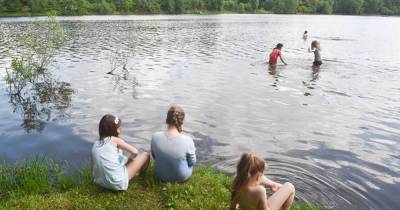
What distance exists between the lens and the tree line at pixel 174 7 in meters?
146

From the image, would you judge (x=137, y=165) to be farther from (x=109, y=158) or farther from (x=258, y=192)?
(x=258, y=192)

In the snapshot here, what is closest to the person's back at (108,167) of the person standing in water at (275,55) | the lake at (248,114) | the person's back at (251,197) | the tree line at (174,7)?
the person's back at (251,197)

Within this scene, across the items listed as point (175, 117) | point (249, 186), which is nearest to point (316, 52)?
point (175, 117)

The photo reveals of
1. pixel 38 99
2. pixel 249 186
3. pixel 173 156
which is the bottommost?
pixel 38 99

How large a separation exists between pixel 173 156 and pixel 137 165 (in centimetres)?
118

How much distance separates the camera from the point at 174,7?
586ft

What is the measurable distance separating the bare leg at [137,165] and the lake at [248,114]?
3794mm

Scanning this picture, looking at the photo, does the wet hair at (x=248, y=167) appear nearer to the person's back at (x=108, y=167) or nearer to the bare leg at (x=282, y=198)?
the bare leg at (x=282, y=198)

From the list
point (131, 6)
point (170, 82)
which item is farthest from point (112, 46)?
point (131, 6)

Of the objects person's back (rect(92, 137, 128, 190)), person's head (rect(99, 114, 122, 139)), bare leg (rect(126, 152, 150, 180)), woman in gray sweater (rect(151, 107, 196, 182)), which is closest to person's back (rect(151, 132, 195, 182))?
woman in gray sweater (rect(151, 107, 196, 182))

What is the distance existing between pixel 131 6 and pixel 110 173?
166306mm

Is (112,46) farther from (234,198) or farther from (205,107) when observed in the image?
(234,198)

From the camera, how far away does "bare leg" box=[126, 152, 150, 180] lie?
425 inches

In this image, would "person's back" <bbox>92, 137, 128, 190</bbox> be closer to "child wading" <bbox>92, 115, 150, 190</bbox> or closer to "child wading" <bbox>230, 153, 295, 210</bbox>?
"child wading" <bbox>92, 115, 150, 190</bbox>
